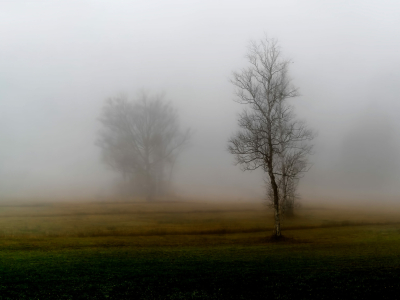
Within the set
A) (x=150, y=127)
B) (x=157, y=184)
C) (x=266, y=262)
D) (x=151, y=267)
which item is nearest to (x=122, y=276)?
(x=151, y=267)

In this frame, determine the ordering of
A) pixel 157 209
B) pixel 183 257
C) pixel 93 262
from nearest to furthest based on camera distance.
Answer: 1. pixel 93 262
2. pixel 183 257
3. pixel 157 209

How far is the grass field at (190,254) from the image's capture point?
522 inches

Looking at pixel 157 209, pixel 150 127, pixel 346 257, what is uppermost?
pixel 150 127

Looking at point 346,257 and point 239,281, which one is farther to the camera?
point 346,257

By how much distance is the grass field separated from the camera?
13.3 metres

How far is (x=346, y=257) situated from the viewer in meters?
19.0

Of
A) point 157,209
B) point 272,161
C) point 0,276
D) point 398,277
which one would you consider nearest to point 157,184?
point 157,209

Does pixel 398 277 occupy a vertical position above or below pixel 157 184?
below

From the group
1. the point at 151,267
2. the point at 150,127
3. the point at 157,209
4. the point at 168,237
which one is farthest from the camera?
the point at 150,127

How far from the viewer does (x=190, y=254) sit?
20.4 metres

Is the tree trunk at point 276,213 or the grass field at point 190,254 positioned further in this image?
Answer: the tree trunk at point 276,213

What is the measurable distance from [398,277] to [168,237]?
51.0 ft

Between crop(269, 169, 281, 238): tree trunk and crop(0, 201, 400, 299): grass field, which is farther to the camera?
crop(269, 169, 281, 238): tree trunk

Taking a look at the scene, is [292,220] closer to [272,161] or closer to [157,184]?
[272,161]
